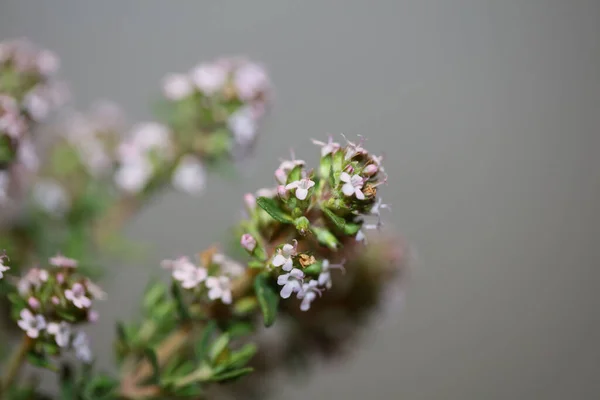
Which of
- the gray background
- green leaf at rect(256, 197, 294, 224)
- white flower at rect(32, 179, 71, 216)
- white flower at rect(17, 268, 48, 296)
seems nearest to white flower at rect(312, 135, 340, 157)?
green leaf at rect(256, 197, 294, 224)

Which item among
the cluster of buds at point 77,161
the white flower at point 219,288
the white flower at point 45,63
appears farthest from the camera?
the cluster of buds at point 77,161

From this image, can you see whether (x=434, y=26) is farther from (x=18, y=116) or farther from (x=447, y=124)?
(x=18, y=116)

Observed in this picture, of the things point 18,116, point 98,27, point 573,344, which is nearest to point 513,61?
point 573,344

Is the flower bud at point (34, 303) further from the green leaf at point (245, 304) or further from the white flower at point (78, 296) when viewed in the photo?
the green leaf at point (245, 304)

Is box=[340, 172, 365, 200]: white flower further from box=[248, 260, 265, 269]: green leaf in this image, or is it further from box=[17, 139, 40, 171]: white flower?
box=[17, 139, 40, 171]: white flower

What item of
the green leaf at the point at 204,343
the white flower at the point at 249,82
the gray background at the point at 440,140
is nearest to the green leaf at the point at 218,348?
the green leaf at the point at 204,343
